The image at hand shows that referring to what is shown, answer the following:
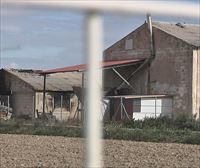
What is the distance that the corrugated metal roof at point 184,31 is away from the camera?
36153 mm

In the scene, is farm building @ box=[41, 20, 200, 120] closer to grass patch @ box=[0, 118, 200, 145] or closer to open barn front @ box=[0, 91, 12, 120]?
grass patch @ box=[0, 118, 200, 145]

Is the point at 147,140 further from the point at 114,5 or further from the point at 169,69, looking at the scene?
the point at 114,5

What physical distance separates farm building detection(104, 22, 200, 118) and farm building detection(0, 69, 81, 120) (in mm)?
6045

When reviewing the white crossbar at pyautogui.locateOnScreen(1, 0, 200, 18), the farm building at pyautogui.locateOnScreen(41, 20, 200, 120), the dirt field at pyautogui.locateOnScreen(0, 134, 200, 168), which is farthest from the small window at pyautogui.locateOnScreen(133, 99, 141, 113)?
the white crossbar at pyautogui.locateOnScreen(1, 0, 200, 18)

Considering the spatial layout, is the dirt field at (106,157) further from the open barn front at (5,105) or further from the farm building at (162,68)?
the open barn front at (5,105)

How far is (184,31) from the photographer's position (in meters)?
40.0

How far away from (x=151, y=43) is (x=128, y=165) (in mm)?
27081

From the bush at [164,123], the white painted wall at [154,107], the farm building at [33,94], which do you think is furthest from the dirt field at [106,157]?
the farm building at [33,94]

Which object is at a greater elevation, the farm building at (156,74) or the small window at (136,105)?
the farm building at (156,74)

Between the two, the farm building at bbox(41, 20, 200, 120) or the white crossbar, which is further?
the farm building at bbox(41, 20, 200, 120)

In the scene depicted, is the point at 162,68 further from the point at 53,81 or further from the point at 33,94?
the point at 53,81

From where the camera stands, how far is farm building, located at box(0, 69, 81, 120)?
145ft

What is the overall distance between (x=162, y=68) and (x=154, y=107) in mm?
2876

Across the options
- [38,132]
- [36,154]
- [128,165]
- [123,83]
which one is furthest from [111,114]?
[128,165]
